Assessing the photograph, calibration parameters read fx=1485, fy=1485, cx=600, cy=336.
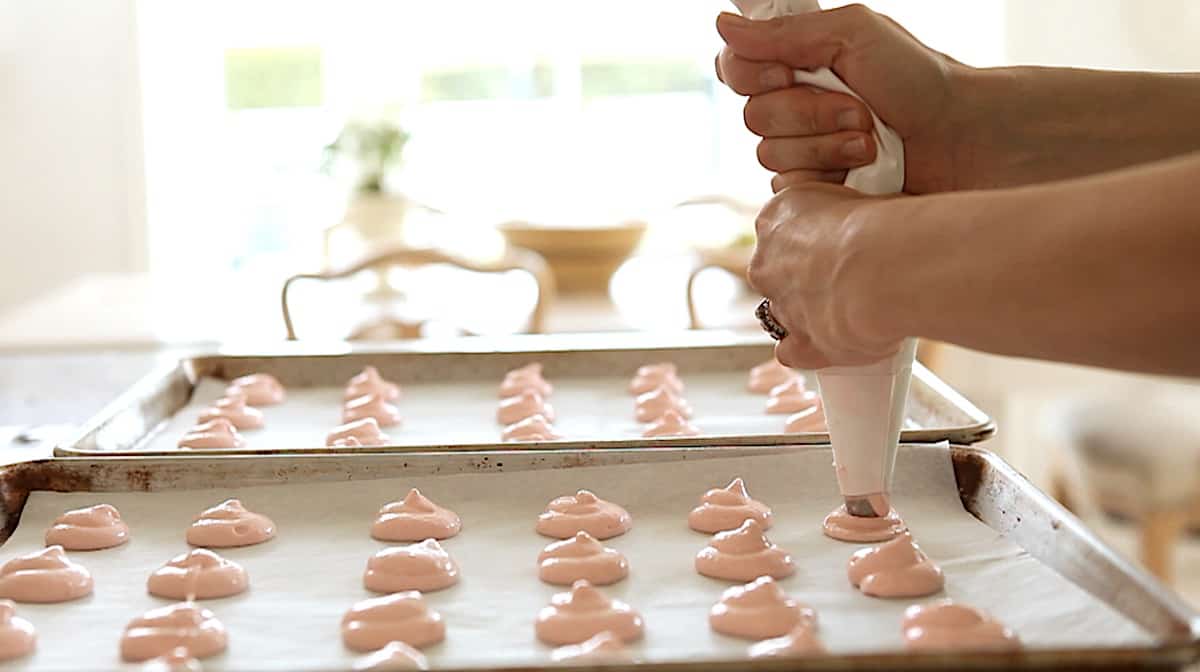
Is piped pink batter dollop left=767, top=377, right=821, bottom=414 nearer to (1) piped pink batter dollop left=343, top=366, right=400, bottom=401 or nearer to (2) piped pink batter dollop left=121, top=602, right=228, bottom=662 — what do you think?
(1) piped pink batter dollop left=343, top=366, right=400, bottom=401

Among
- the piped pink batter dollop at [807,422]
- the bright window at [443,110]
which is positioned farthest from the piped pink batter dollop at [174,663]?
the bright window at [443,110]

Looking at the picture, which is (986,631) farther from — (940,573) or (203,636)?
(203,636)

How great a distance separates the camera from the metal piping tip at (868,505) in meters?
Answer: 1.17

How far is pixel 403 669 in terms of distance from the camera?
82cm

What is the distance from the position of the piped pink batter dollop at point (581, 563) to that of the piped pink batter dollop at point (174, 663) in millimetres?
278

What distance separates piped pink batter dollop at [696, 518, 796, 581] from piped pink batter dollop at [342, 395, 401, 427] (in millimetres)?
575

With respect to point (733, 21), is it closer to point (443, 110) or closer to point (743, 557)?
point (743, 557)

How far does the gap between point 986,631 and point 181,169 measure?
4.56 m

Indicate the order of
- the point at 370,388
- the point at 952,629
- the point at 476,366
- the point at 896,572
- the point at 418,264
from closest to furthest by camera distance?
the point at 952,629, the point at 896,572, the point at 370,388, the point at 476,366, the point at 418,264

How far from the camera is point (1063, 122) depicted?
50.6 inches

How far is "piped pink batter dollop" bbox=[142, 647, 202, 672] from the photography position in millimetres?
824

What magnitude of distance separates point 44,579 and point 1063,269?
744mm

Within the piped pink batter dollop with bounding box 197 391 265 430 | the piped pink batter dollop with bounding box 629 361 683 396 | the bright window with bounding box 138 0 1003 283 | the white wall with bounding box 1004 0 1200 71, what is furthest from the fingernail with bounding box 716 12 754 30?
the bright window with bounding box 138 0 1003 283

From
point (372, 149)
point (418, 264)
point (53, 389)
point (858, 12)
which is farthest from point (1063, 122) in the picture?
point (372, 149)
